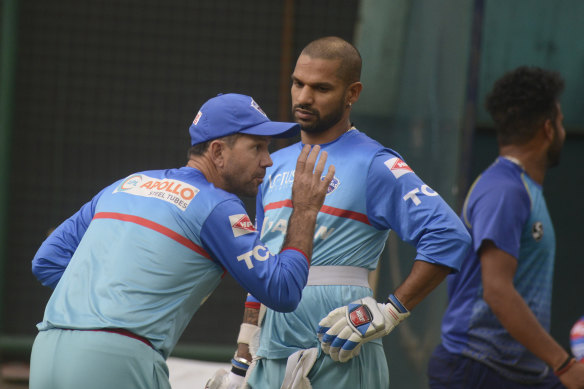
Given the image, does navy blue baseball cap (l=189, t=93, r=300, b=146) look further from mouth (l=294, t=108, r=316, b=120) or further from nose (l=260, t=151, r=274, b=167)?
mouth (l=294, t=108, r=316, b=120)

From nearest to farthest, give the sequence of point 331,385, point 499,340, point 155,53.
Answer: point 331,385, point 499,340, point 155,53

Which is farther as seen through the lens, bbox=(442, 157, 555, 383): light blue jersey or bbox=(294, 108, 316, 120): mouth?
bbox=(442, 157, 555, 383): light blue jersey

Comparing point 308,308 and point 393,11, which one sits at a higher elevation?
point 393,11

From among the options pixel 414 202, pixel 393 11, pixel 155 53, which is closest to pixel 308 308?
pixel 414 202

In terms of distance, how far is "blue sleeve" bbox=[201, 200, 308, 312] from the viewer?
8.61 feet

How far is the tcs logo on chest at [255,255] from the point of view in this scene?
8.63ft

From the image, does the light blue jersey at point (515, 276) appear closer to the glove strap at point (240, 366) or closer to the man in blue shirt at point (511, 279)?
the man in blue shirt at point (511, 279)

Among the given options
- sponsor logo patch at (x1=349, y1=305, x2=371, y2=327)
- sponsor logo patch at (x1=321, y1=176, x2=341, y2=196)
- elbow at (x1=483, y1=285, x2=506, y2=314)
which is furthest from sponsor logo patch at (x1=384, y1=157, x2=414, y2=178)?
elbow at (x1=483, y1=285, x2=506, y2=314)

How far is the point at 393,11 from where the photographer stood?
4934 millimetres

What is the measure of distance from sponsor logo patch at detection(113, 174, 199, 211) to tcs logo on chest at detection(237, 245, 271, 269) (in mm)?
242

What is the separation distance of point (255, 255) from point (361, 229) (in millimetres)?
560

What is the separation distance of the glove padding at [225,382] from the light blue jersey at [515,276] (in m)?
1.02

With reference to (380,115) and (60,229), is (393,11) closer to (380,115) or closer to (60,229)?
(380,115)

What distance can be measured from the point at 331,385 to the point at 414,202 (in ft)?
2.33
